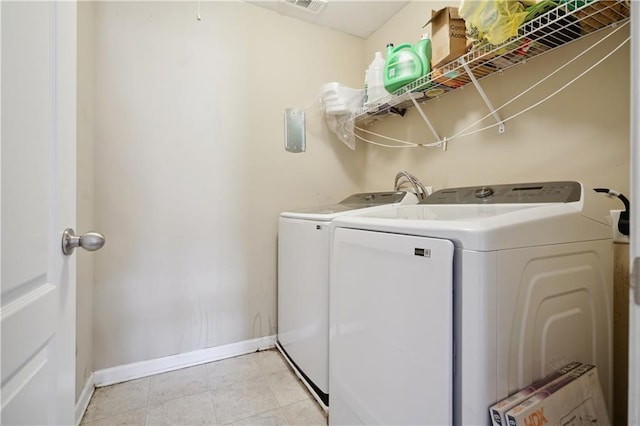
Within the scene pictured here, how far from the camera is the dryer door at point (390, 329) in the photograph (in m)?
0.81

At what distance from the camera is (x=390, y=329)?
969 millimetres

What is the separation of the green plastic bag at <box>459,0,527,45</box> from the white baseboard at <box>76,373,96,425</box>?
249 centimetres

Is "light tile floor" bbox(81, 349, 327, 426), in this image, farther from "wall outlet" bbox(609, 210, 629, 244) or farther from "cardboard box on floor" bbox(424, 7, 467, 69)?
"cardboard box on floor" bbox(424, 7, 467, 69)

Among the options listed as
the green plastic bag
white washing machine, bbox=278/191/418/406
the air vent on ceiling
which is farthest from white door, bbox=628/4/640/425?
A: the air vent on ceiling

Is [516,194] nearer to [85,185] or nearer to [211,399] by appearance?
[211,399]

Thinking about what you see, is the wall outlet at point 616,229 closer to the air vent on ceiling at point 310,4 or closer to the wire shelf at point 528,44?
the wire shelf at point 528,44

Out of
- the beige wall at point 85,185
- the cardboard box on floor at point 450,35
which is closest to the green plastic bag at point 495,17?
the cardboard box on floor at point 450,35

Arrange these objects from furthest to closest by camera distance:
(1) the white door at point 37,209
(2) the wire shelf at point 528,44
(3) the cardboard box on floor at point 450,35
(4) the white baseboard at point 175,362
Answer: (4) the white baseboard at point 175,362 → (3) the cardboard box on floor at point 450,35 → (2) the wire shelf at point 528,44 → (1) the white door at point 37,209

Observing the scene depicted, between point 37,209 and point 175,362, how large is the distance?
172 centimetres

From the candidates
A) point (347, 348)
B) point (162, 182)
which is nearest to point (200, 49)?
point (162, 182)

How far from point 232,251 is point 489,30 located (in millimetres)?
1896

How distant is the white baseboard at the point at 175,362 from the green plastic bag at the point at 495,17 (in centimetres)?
223

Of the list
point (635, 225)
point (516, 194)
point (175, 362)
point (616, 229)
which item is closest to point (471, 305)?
Answer: point (635, 225)

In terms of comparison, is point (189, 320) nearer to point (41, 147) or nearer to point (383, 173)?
point (41, 147)
